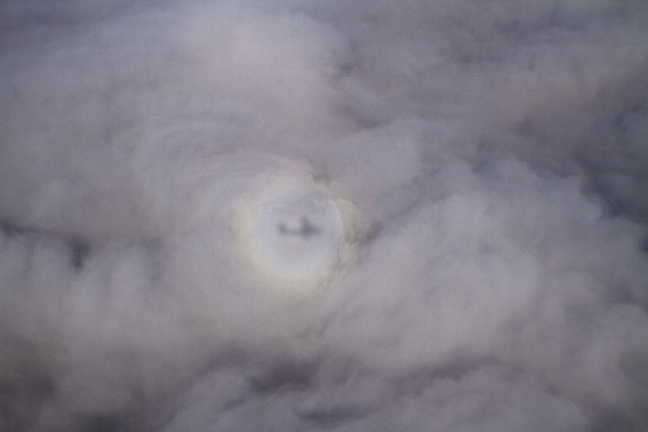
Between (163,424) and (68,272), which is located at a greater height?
(68,272)

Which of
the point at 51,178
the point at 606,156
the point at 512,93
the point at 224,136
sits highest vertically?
the point at 512,93

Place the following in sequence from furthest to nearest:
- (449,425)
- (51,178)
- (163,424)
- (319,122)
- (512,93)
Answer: (512,93)
(319,122)
(51,178)
(163,424)
(449,425)

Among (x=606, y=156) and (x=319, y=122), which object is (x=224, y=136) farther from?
(x=606, y=156)

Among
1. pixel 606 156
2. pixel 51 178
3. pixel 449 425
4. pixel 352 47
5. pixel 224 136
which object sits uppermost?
pixel 352 47

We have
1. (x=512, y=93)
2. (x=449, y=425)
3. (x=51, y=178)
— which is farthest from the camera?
(x=512, y=93)

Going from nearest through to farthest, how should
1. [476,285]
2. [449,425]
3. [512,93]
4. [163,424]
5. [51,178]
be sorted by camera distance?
1. [449,425]
2. [163,424]
3. [476,285]
4. [51,178]
5. [512,93]

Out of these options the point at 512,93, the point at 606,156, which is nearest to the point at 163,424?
the point at 606,156

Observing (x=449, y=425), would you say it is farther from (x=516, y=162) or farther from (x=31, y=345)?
(x=31, y=345)

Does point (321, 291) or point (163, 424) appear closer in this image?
point (163, 424)

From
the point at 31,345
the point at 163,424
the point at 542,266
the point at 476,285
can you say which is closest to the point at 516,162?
the point at 542,266

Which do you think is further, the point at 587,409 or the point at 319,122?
the point at 319,122
